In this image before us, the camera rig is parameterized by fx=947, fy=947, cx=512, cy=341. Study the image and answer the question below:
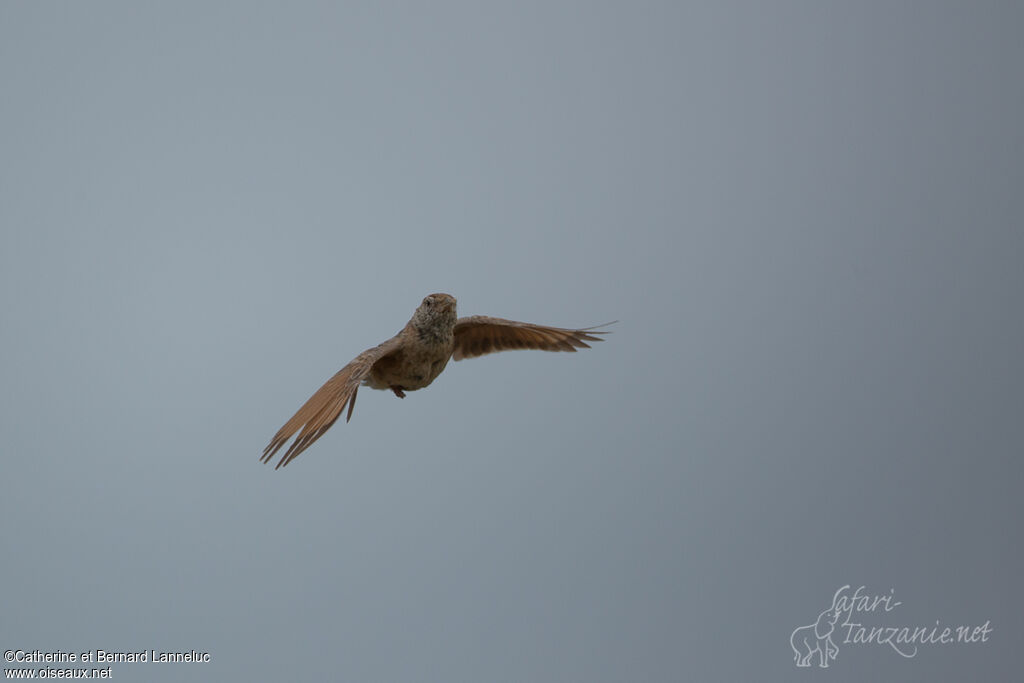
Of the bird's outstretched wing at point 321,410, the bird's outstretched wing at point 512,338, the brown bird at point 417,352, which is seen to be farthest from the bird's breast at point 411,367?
the bird's outstretched wing at point 512,338

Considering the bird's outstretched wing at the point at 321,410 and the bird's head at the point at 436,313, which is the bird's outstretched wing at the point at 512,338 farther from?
the bird's outstretched wing at the point at 321,410

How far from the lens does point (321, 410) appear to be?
5.06 m

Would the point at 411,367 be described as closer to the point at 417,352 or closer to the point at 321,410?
the point at 417,352

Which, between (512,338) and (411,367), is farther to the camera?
(512,338)

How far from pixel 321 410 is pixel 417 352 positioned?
125cm

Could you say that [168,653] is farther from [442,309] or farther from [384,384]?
[442,309]

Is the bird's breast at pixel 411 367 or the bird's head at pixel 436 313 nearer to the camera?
the bird's head at pixel 436 313

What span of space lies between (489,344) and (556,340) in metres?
0.56

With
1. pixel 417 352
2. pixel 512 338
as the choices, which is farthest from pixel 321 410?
pixel 512 338

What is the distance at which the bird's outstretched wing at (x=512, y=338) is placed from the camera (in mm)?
7500

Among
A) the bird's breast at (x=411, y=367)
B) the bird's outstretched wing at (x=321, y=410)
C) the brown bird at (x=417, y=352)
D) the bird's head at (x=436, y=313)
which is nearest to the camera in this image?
the bird's outstretched wing at (x=321, y=410)

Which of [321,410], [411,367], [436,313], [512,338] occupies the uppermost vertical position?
[512,338]

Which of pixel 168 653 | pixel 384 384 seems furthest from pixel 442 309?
pixel 168 653

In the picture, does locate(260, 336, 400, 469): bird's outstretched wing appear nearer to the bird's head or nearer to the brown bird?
the brown bird
